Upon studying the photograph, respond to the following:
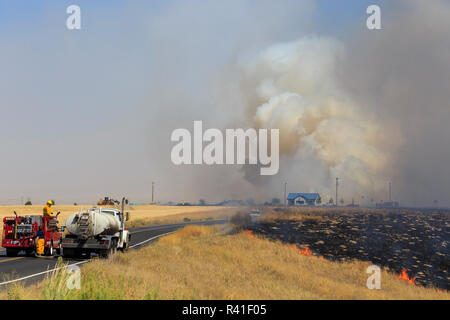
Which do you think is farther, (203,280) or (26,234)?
(26,234)

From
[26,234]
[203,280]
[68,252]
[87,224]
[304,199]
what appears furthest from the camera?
[304,199]

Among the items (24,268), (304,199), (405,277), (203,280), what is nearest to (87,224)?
(24,268)

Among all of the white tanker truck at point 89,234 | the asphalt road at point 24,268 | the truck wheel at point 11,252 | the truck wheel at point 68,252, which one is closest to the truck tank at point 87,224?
the white tanker truck at point 89,234

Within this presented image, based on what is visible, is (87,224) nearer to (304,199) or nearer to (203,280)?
(203,280)

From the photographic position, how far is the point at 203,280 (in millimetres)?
15828

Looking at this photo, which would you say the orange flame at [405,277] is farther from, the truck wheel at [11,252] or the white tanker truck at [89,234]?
the truck wheel at [11,252]

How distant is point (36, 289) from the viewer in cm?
1389

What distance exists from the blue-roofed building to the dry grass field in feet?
545

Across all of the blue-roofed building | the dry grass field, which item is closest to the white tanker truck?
the dry grass field

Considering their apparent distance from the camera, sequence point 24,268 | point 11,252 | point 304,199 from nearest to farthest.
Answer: point 24,268 < point 11,252 < point 304,199

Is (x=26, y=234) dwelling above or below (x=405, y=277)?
above

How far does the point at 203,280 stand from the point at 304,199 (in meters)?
181
